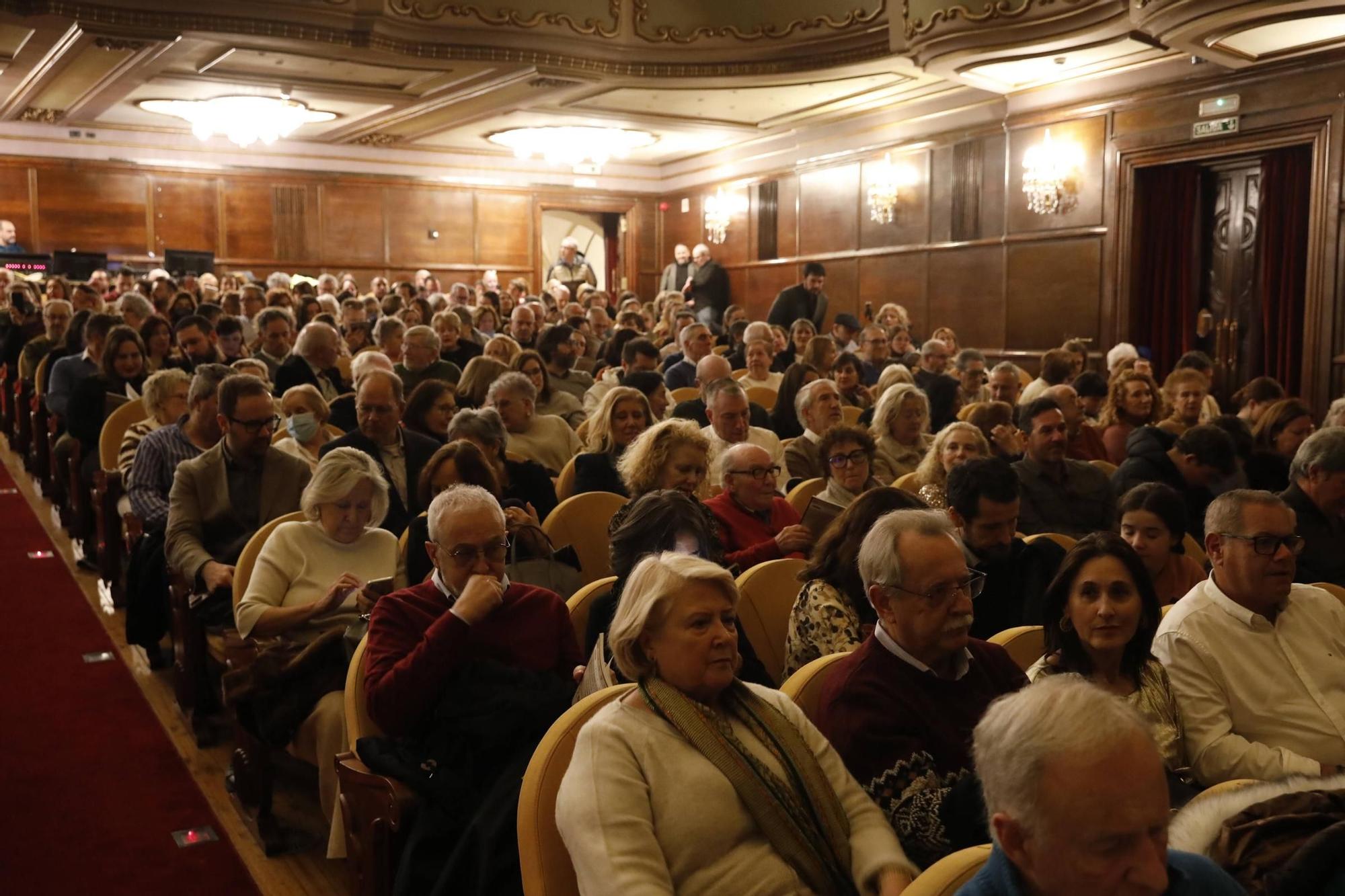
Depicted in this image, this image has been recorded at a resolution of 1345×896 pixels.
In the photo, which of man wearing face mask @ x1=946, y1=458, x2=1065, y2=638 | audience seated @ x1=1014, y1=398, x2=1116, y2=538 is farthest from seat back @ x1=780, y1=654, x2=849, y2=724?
audience seated @ x1=1014, y1=398, x2=1116, y2=538

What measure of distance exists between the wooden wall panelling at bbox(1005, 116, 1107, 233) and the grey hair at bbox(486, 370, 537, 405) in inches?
260

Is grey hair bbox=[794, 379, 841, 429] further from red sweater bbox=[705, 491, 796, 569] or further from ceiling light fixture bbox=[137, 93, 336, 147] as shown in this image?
ceiling light fixture bbox=[137, 93, 336, 147]

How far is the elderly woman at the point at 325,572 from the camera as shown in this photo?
2.90m

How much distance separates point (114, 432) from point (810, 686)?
12.9 ft

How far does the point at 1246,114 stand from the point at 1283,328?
5.27ft

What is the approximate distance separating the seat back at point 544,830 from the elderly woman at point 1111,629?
3.03 feet

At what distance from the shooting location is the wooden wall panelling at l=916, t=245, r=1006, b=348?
10.8m

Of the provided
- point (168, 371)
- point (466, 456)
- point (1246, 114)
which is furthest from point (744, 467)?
point (1246, 114)

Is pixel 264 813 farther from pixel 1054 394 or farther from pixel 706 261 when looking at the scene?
pixel 706 261

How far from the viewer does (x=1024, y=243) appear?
→ 1044cm

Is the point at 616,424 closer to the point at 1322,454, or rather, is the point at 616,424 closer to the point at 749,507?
the point at 749,507

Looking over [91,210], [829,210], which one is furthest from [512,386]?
[91,210]

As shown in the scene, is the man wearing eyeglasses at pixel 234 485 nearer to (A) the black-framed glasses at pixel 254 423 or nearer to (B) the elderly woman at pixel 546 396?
(A) the black-framed glasses at pixel 254 423

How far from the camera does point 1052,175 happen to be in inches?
394
